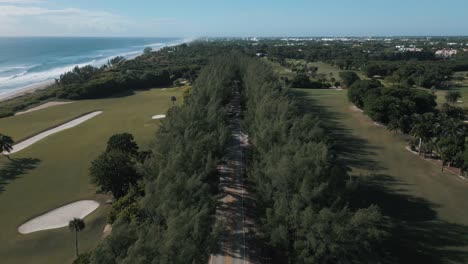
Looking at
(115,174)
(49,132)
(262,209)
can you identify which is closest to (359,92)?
(262,209)

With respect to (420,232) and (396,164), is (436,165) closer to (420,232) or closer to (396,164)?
(396,164)

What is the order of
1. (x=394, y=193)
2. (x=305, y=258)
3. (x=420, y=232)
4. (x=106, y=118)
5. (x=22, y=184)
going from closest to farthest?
(x=305, y=258) < (x=420, y=232) < (x=394, y=193) < (x=22, y=184) < (x=106, y=118)

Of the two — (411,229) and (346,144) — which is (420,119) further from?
(411,229)

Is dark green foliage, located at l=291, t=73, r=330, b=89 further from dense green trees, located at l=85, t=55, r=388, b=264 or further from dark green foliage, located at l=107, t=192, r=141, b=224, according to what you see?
dark green foliage, located at l=107, t=192, r=141, b=224

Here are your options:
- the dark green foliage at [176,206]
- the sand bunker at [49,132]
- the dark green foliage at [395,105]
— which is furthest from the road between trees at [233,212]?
the sand bunker at [49,132]

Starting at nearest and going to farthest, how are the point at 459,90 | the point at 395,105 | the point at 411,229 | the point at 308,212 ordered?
the point at 308,212
the point at 411,229
the point at 395,105
the point at 459,90

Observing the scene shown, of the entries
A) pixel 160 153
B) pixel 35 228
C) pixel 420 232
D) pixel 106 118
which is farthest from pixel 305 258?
pixel 106 118
